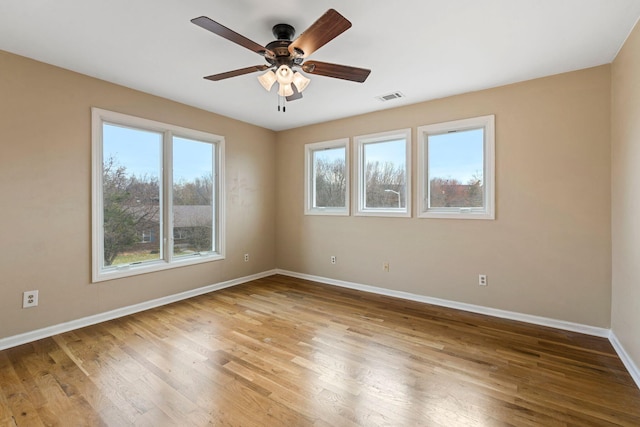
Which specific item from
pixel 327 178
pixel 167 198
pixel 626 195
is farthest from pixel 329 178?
pixel 626 195

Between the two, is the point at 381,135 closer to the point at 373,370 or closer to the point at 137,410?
the point at 373,370

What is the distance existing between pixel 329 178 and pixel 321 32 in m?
3.03

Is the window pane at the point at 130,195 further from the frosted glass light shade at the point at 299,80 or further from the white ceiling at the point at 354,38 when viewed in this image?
the frosted glass light shade at the point at 299,80

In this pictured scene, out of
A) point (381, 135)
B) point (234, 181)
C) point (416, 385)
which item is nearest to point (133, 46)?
point (234, 181)

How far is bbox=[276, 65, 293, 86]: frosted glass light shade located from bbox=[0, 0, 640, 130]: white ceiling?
33cm

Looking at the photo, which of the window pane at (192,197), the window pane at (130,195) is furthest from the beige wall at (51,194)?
the window pane at (192,197)

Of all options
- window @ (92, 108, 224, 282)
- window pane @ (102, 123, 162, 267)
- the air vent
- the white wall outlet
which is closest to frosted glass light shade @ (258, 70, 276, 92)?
the air vent

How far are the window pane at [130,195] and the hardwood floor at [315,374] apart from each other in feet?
2.60

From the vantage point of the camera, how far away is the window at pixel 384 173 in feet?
12.8

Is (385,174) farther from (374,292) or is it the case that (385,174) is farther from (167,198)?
(167,198)

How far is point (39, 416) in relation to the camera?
1693 mm

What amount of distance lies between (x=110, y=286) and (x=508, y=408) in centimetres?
376

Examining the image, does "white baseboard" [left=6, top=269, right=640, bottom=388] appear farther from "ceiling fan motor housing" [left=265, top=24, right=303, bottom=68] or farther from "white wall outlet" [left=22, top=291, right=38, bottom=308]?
"ceiling fan motor housing" [left=265, top=24, right=303, bottom=68]

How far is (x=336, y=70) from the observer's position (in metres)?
2.17
